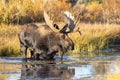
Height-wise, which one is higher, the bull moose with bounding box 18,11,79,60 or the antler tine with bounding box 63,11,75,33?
the antler tine with bounding box 63,11,75,33

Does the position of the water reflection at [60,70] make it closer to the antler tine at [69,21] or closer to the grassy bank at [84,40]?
the antler tine at [69,21]

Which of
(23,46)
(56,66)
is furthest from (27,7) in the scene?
(56,66)

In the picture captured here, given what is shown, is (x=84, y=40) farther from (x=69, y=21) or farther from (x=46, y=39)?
(x=46, y=39)

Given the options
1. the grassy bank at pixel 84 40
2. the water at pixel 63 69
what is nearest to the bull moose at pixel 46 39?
the water at pixel 63 69

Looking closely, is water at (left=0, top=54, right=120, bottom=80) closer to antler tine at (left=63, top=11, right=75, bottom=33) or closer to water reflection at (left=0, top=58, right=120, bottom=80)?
water reflection at (left=0, top=58, right=120, bottom=80)

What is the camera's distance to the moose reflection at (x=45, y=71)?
48.8ft

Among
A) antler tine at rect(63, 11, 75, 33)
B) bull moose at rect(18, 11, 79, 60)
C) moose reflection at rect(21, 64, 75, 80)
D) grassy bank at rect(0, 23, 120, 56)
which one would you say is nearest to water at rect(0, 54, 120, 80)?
moose reflection at rect(21, 64, 75, 80)

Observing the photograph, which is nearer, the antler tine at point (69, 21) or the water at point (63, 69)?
the water at point (63, 69)

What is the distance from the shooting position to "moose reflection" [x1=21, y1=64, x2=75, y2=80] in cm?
1489

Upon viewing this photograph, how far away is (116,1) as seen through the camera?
46.0 meters

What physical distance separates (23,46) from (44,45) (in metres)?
1.09

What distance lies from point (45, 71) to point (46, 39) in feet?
9.04

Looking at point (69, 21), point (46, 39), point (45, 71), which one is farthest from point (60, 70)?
point (69, 21)

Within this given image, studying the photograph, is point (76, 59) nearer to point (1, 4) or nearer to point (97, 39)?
point (97, 39)
